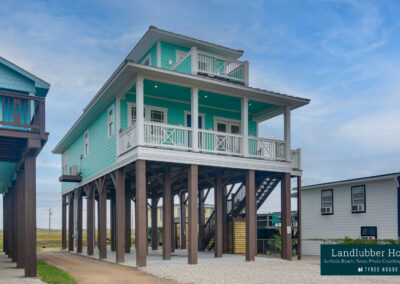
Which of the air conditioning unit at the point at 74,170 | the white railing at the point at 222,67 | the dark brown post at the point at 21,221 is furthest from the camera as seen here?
the air conditioning unit at the point at 74,170

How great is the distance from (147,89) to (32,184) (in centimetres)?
754

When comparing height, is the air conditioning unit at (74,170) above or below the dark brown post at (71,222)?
above

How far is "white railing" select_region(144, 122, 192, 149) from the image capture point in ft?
57.0

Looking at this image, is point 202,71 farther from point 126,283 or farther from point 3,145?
point 126,283

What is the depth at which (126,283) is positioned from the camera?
42.0 ft

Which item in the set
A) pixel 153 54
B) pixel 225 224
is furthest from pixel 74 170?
pixel 225 224

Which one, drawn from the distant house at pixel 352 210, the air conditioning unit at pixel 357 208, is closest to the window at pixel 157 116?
the distant house at pixel 352 210

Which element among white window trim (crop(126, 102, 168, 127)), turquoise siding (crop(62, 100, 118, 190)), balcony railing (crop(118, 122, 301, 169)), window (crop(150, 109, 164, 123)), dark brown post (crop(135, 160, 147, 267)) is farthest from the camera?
turquoise siding (crop(62, 100, 118, 190))

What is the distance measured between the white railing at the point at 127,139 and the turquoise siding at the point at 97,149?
720 mm

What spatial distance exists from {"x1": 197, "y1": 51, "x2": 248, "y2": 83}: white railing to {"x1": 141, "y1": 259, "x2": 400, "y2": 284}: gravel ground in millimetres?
8404

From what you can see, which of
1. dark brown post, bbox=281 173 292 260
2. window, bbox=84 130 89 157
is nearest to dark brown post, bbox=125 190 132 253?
window, bbox=84 130 89 157

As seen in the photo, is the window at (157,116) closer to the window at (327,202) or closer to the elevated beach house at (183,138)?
the elevated beach house at (183,138)

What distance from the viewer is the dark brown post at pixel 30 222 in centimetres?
1340

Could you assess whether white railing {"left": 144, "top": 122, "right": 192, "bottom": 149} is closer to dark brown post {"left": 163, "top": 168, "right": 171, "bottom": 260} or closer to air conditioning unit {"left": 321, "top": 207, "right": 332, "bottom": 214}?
dark brown post {"left": 163, "top": 168, "right": 171, "bottom": 260}
